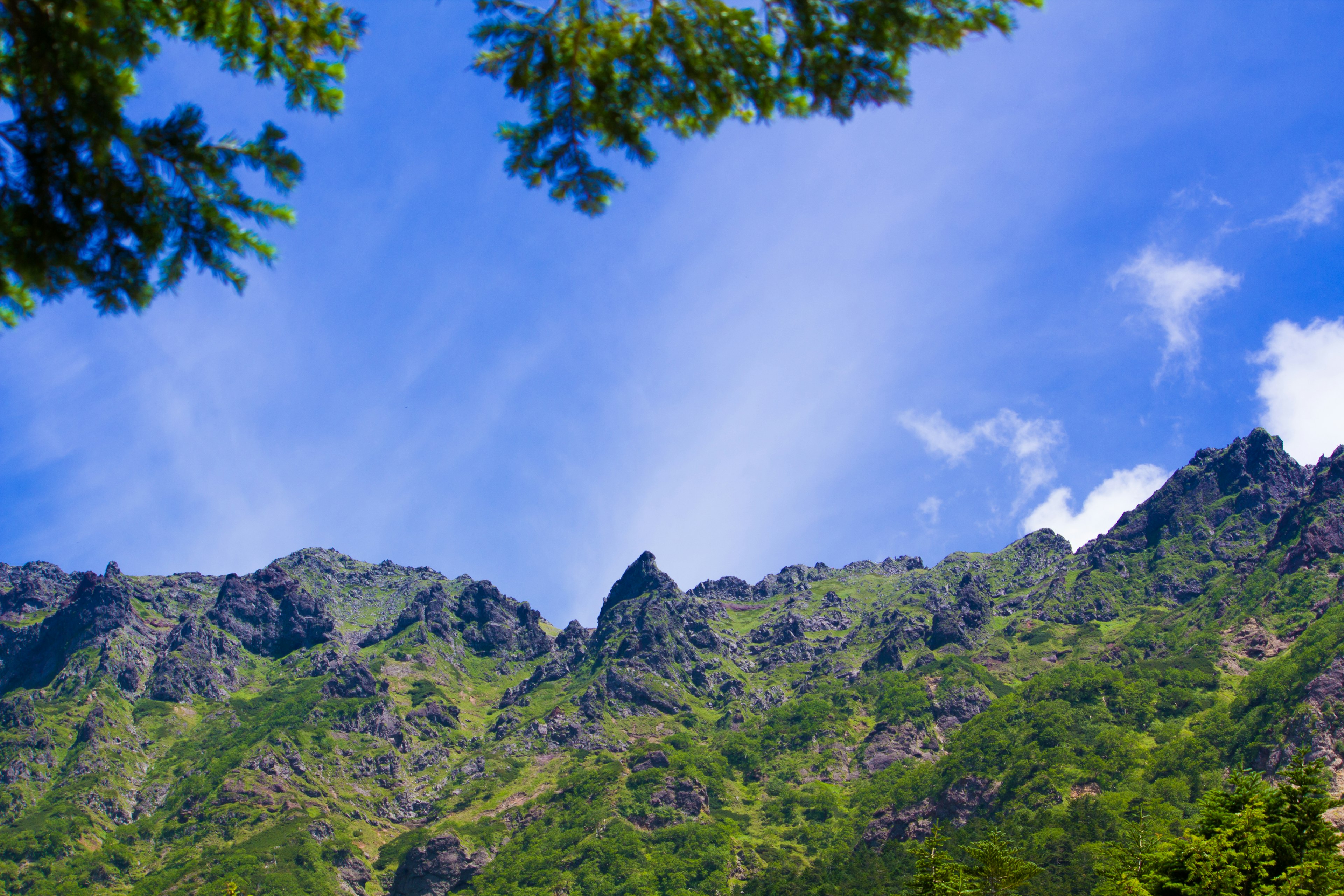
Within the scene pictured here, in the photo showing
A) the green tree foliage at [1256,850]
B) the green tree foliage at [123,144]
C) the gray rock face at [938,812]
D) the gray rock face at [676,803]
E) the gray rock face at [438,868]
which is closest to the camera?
the green tree foliage at [123,144]

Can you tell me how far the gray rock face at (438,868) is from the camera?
16050 centimetres

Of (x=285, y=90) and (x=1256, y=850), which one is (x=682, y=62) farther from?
(x=1256, y=850)

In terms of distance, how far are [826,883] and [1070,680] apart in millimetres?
101923

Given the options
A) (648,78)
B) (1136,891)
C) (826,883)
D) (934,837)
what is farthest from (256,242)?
(826,883)

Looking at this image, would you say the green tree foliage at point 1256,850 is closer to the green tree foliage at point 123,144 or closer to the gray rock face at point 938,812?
the green tree foliage at point 123,144

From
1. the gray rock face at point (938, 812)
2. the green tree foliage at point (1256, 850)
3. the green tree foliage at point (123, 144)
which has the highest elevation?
the green tree foliage at point (123, 144)

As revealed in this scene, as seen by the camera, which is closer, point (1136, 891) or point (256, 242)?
point (256, 242)

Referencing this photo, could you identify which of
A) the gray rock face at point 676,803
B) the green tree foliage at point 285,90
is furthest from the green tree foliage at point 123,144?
the gray rock face at point 676,803

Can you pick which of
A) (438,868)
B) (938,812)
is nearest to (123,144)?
(938,812)

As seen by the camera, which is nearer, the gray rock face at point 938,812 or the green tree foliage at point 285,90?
the green tree foliage at point 285,90

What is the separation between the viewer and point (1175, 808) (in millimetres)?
118625

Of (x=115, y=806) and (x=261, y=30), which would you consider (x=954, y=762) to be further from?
(x=115, y=806)

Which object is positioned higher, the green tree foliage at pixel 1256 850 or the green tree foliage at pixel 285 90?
the green tree foliage at pixel 285 90

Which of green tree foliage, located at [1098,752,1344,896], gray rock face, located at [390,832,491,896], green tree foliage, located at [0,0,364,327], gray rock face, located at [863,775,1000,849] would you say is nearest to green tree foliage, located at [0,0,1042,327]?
green tree foliage, located at [0,0,364,327]
